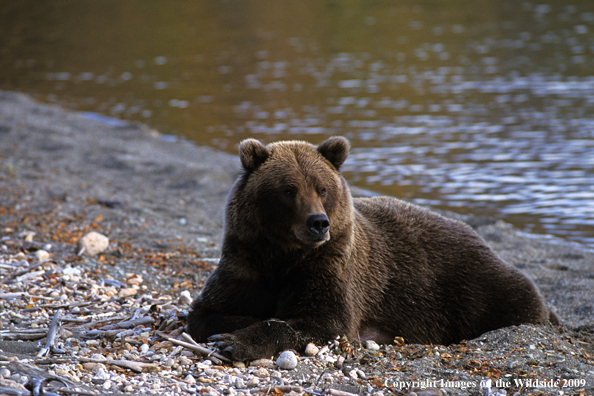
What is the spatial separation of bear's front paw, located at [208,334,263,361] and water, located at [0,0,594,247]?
23.3 feet

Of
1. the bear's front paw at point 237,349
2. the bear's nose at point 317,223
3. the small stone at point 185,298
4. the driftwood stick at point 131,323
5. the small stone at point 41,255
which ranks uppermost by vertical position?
the bear's nose at point 317,223

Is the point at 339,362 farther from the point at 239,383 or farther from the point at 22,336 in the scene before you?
the point at 22,336

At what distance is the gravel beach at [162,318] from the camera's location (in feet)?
14.9

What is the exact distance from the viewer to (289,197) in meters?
5.12

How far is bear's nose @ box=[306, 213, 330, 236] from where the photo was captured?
4.81 metres

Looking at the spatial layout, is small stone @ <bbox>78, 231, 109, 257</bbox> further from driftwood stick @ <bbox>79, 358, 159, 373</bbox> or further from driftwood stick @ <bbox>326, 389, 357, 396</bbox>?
driftwood stick @ <bbox>326, 389, 357, 396</bbox>

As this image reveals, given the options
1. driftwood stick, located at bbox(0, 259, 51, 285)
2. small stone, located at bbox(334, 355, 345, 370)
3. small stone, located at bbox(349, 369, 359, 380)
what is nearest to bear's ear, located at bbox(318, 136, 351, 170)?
small stone, located at bbox(334, 355, 345, 370)

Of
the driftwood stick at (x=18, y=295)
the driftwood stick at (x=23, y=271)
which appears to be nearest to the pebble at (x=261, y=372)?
the driftwood stick at (x=18, y=295)

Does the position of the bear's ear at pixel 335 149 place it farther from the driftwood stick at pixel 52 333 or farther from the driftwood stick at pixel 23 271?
the driftwood stick at pixel 23 271

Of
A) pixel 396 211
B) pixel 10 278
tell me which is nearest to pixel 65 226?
pixel 10 278

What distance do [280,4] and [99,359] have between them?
45905mm

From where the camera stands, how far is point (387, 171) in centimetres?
1393

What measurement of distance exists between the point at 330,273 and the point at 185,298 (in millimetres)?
1929

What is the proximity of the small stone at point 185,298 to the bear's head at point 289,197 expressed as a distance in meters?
1.36
